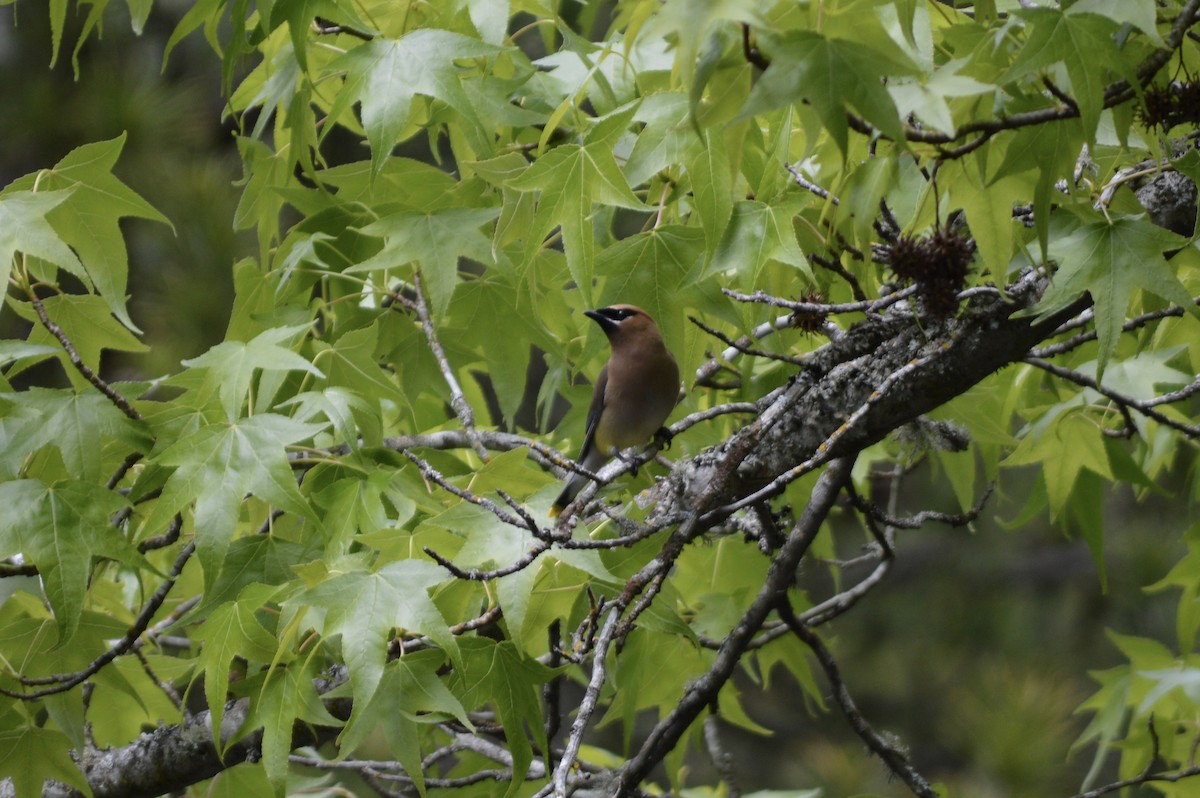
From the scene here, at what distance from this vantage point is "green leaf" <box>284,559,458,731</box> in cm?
168

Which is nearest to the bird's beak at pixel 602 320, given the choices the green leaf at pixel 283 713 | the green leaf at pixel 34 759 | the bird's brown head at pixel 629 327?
the bird's brown head at pixel 629 327

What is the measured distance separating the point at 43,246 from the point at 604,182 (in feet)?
3.20

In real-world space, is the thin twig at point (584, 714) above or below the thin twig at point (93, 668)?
above

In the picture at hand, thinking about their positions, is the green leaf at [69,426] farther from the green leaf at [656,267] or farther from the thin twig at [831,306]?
the thin twig at [831,306]

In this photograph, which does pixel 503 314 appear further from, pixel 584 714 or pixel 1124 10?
pixel 1124 10

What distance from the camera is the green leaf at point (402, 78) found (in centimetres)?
192

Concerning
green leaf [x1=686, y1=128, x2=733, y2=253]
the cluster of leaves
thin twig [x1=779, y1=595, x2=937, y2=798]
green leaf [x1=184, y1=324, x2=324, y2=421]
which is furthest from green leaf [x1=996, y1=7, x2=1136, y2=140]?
thin twig [x1=779, y1=595, x2=937, y2=798]

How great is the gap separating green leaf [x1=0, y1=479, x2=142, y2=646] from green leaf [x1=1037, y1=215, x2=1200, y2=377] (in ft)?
5.31

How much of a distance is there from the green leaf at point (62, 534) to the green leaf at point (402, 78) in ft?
2.57

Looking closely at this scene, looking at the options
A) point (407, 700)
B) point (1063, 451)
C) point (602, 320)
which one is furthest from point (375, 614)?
point (1063, 451)

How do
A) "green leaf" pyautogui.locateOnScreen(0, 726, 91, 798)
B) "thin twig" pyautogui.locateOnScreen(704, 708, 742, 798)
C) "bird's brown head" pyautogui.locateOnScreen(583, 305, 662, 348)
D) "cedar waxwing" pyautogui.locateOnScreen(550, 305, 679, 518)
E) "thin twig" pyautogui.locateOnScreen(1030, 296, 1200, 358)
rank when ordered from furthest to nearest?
"bird's brown head" pyautogui.locateOnScreen(583, 305, 662, 348) → "cedar waxwing" pyautogui.locateOnScreen(550, 305, 679, 518) → "thin twig" pyautogui.locateOnScreen(704, 708, 742, 798) → "green leaf" pyautogui.locateOnScreen(0, 726, 91, 798) → "thin twig" pyautogui.locateOnScreen(1030, 296, 1200, 358)

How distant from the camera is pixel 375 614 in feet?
5.59

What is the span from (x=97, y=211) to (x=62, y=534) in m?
0.66

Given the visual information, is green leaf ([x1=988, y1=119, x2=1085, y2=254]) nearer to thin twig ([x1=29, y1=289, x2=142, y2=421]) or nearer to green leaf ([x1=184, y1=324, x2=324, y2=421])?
green leaf ([x1=184, y1=324, x2=324, y2=421])
